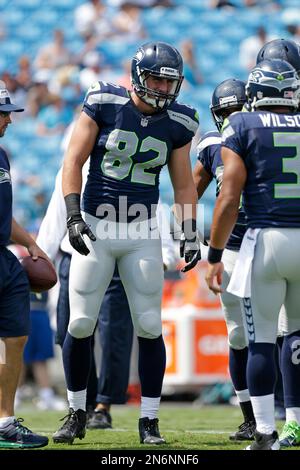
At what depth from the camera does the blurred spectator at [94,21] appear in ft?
43.7

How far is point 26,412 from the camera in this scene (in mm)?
8047

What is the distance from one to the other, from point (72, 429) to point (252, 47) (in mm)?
8713

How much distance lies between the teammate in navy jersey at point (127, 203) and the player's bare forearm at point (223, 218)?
632 millimetres

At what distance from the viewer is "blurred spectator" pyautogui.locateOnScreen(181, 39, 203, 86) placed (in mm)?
12570

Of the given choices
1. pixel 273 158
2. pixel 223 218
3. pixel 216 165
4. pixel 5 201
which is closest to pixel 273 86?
pixel 273 158

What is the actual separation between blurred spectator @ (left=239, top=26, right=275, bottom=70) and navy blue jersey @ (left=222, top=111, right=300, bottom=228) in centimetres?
855

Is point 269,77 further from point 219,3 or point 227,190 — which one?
point 219,3

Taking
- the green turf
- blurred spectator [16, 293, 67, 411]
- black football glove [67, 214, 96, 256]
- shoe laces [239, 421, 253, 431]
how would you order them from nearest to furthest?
1. black football glove [67, 214, 96, 256]
2. the green turf
3. shoe laces [239, 421, 253, 431]
4. blurred spectator [16, 293, 67, 411]

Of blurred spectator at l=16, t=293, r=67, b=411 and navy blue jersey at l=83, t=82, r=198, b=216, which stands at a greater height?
navy blue jersey at l=83, t=82, r=198, b=216

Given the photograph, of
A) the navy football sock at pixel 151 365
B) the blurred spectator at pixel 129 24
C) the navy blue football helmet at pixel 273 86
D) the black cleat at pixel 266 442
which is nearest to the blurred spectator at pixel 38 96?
the blurred spectator at pixel 129 24

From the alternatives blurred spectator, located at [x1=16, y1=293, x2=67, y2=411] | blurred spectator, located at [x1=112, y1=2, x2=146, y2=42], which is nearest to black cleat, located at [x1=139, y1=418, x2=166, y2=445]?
blurred spectator, located at [x1=16, y1=293, x2=67, y2=411]

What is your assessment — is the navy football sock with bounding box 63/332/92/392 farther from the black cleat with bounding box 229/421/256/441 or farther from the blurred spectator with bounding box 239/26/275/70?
the blurred spectator with bounding box 239/26/275/70

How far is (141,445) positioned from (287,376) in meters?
0.78

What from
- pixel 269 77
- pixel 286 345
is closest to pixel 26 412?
pixel 286 345
